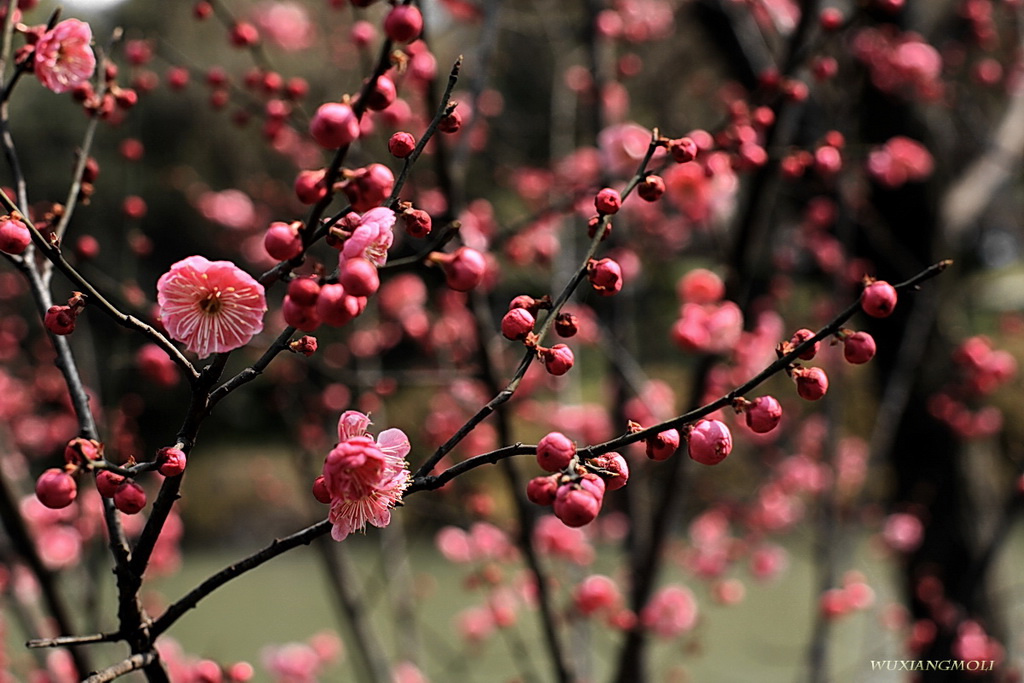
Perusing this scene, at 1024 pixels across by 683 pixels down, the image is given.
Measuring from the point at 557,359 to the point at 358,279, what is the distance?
0.17 m

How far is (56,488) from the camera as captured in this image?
57 centimetres

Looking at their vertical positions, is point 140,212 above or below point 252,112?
below

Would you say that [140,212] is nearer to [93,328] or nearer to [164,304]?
[164,304]

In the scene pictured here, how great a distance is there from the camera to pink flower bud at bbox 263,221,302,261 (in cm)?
50

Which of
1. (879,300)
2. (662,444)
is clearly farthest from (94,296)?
(879,300)

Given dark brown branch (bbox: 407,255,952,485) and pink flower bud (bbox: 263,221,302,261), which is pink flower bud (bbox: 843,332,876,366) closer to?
dark brown branch (bbox: 407,255,952,485)

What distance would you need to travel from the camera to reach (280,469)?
8.29 m

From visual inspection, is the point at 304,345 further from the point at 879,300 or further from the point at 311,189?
the point at 879,300

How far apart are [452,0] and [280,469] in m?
6.94

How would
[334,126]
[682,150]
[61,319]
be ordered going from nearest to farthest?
[334,126], [61,319], [682,150]

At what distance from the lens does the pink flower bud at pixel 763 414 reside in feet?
2.00

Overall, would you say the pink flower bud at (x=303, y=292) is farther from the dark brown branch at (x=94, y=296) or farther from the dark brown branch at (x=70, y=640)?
the dark brown branch at (x=70, y=640)

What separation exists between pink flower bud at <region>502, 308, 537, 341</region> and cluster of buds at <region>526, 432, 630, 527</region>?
89 millimetres

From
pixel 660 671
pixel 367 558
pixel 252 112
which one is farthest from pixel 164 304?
pixel 367 558
